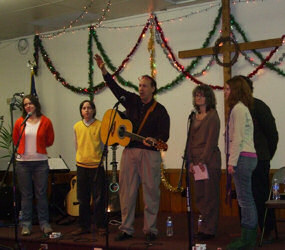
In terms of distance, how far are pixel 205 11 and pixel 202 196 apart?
118 inches

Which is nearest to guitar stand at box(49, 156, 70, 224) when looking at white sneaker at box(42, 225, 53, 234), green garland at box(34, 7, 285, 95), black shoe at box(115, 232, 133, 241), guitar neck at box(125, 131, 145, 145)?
white sneaker at box(42, 225, 53, 234)

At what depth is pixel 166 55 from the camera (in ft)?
23.6

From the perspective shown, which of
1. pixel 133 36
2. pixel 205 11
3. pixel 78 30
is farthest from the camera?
pixel 78 30

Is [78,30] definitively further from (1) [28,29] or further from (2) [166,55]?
(2) [166,55]

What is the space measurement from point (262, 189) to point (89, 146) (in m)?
1.96

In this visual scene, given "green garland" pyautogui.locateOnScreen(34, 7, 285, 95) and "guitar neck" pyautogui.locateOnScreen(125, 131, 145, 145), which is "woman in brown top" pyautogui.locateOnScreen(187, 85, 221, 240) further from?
"green garland" pyautogui.locateOnScreen(34, 7, 285, 95)

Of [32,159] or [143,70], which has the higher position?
[143,70]

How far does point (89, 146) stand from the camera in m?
5.54

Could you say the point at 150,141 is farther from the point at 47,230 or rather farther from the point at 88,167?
the point at 47,230

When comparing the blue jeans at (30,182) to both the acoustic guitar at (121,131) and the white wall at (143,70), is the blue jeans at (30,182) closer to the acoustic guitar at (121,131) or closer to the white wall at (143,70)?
the acoustic guitar at (121,131)

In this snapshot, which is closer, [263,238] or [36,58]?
[263,238]

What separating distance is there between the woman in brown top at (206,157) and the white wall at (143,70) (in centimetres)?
183

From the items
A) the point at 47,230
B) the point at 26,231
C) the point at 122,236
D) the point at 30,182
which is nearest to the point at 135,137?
the point at 122,236

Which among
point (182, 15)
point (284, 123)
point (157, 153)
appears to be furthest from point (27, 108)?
point (284, 123)
